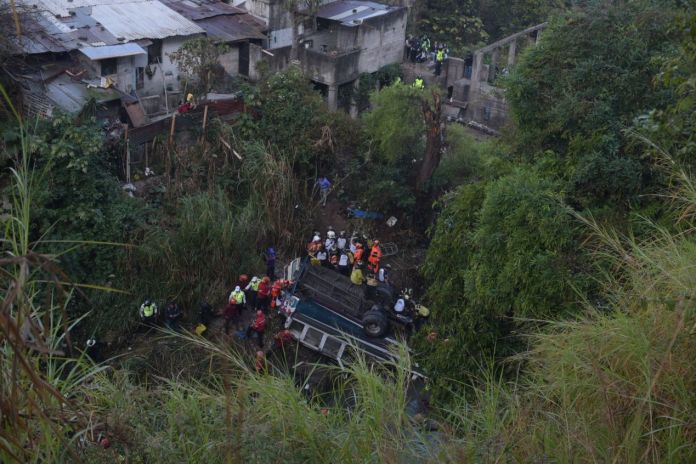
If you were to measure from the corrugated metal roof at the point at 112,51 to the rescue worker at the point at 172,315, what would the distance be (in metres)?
6.33

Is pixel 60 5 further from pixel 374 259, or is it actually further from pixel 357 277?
pixel 357 277

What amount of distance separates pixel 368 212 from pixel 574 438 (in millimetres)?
11176

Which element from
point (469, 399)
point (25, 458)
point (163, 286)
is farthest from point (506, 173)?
point (25, 458)

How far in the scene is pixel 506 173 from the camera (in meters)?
10.5

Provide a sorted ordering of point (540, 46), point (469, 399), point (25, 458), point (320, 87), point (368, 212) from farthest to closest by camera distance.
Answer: point (320, 87), point (368, 212), point (540, 46), point (469, 399), point (25, 458)

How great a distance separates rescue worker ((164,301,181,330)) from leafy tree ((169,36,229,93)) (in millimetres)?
5962

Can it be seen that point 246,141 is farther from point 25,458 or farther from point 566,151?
point 25,458

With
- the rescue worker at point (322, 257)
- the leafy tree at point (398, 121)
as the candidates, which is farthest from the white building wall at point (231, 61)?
the rescue worker at point (322, 257)

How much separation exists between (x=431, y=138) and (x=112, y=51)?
288 inches

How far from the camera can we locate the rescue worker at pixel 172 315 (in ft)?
39.2

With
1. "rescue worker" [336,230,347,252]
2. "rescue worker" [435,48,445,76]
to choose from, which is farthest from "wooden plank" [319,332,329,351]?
"rescue worker" [435,48,445,76]

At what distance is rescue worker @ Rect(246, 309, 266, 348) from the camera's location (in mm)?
11383

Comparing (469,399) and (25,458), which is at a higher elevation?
(25,458)

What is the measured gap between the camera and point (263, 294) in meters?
12.0
